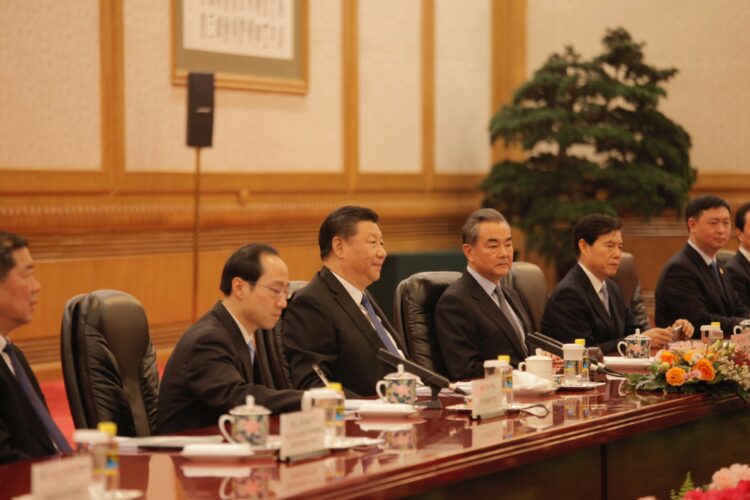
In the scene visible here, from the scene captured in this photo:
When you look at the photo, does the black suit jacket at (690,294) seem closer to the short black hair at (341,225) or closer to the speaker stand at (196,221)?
the short black hair at (341,225)

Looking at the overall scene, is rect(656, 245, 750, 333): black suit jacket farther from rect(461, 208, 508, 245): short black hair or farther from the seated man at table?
rect(461, 208, 508, 245): short black hair

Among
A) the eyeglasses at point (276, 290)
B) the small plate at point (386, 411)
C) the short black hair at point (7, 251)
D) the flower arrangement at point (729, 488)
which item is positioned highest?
the short black hair at point (7, 251)

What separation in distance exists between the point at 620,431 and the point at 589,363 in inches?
31.1

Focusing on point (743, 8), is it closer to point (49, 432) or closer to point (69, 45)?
point (69, 45)

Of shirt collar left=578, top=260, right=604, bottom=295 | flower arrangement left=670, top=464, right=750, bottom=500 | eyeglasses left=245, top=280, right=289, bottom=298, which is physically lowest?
flower arrangement left=670, top=464, right=750, bottom=500

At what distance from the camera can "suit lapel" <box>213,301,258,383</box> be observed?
3.56 metres

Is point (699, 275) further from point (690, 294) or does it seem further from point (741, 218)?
point (741, 218)

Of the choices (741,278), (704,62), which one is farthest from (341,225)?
(704,62)

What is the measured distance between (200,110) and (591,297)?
3279 mm

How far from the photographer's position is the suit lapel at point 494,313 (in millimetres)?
4680

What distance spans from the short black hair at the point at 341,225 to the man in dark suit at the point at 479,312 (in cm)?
55

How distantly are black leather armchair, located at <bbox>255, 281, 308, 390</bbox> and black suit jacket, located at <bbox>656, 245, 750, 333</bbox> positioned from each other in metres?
2.64

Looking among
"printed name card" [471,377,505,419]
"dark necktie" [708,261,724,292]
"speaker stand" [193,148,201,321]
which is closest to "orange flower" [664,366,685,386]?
"printed name card" [471,377,505,419]

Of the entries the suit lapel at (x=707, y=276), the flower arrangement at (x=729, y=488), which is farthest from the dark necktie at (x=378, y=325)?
the suit lapel at (x=707, y=276)
